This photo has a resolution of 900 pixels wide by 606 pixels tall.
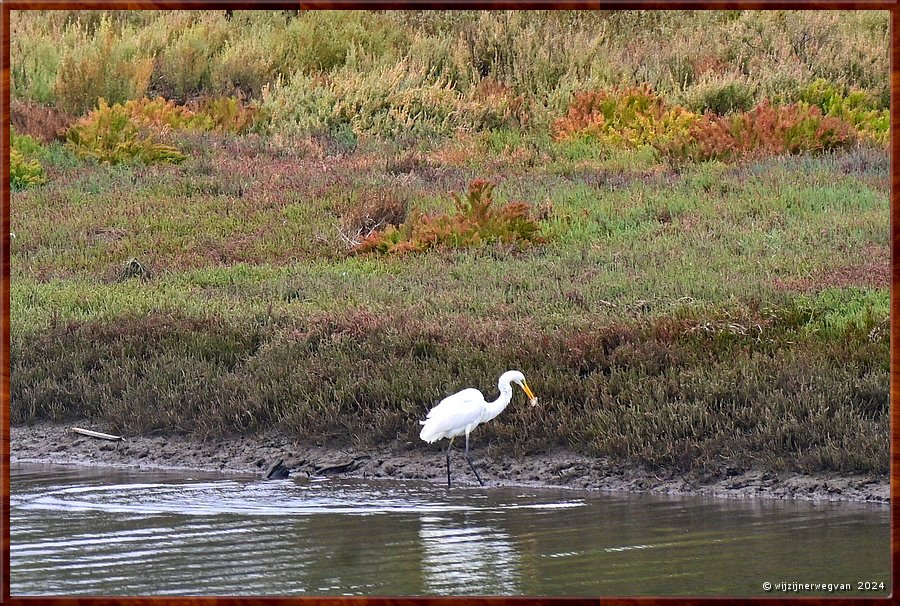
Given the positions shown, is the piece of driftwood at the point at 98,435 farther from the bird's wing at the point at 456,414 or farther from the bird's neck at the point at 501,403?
the bird's neck at the point at 501,403

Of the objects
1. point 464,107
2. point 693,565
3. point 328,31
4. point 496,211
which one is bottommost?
point 693,565

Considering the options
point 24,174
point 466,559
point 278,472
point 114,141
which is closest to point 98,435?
point 278,472

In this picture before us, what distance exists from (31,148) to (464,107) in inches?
234

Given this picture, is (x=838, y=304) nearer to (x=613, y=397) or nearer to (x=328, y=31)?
(x=613, y=397)

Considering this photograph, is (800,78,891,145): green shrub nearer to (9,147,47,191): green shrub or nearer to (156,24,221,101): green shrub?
(156,24,221,101): green shrub

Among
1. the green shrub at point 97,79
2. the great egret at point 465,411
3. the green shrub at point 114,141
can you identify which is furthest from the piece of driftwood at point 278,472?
the green shrub at point 97,79

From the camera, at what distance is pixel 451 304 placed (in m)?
11.7

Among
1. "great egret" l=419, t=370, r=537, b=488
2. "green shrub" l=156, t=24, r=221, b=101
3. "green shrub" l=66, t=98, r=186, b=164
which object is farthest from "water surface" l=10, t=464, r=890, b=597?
"green shrub" l=156, t=24, r=221, b=101

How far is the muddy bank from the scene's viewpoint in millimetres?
8812

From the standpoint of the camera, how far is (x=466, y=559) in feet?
23.6

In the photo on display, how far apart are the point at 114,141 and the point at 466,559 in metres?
12.3

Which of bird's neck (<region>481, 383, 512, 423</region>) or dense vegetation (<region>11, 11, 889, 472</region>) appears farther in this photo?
dense vegetation (<region>11, 11, 889, 472</region>)

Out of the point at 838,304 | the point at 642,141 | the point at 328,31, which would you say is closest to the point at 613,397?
the point at 838,304

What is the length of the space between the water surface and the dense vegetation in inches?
33.1
